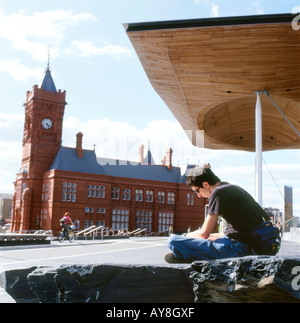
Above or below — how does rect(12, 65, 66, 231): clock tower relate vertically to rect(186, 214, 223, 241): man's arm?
above

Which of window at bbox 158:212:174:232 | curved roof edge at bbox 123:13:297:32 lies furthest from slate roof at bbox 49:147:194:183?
curved roof edge at bbox 123:13:297:32

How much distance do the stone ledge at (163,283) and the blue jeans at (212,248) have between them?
0.16 metres

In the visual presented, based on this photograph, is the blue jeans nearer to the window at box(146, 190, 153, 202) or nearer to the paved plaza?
the paved plaza

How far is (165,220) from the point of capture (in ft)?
185

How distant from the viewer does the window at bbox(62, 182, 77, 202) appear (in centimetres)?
4722

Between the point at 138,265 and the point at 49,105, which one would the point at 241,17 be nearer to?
the point at 138,265

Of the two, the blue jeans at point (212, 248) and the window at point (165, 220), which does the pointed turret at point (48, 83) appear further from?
the blue jeans at point (212, 248)

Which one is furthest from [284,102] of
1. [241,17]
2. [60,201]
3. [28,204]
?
[28,204]

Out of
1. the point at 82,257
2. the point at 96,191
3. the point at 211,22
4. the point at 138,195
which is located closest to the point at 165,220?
the point at 138,195

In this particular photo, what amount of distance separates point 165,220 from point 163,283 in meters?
53.0

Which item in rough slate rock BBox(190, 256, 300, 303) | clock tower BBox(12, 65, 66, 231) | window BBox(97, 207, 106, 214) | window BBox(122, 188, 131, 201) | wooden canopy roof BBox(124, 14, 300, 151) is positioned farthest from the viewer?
window BBox(122, 188, 131, 201)

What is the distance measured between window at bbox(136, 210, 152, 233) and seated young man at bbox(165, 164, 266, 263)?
1992 inches

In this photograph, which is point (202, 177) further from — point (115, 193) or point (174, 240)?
point (115, 193)

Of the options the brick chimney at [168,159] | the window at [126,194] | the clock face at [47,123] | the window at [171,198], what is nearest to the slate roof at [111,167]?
the brick chimney at [168,159]
